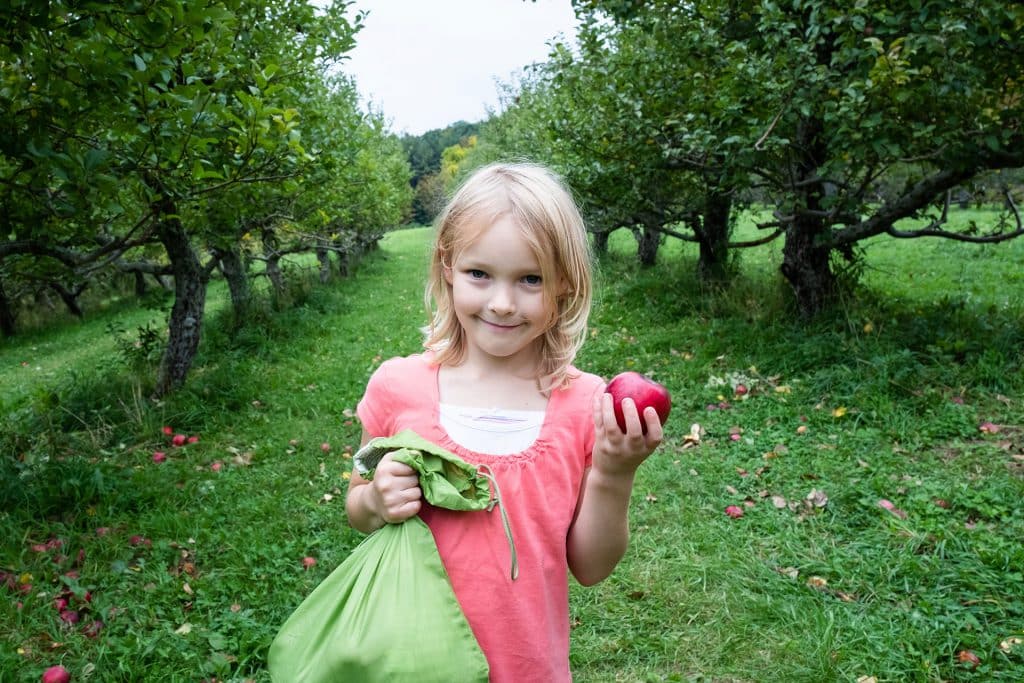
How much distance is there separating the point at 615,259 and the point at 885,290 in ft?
28.8

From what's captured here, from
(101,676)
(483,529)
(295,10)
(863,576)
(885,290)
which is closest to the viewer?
(483,529)

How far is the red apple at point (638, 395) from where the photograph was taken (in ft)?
4.23

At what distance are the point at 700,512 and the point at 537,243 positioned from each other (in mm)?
3639

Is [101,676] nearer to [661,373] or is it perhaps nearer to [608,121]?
[661,373]

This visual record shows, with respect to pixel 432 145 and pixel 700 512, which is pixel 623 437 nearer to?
pixel 700 512

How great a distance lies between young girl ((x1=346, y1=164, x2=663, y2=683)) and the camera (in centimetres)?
135

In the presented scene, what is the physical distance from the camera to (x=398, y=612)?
121 cm

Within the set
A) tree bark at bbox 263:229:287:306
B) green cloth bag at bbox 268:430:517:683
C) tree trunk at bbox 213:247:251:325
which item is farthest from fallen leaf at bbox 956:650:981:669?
tree bark at bbox 263:229:287:306

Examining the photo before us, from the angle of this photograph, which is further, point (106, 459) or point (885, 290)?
point (885, 290)

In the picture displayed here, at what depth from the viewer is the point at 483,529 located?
1380 mm

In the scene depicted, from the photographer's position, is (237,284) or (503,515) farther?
(237,284)

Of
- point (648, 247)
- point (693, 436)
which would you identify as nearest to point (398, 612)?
point (693, 436)

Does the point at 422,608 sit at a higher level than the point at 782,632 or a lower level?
higher

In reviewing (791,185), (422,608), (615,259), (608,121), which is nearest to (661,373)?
(791,185)
